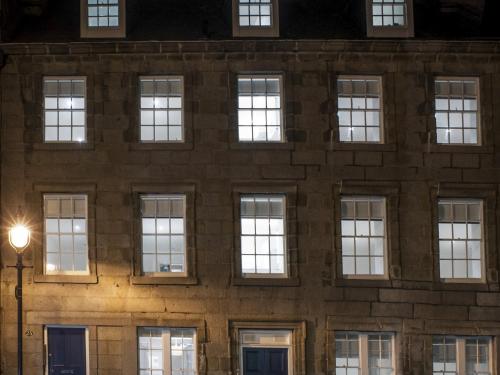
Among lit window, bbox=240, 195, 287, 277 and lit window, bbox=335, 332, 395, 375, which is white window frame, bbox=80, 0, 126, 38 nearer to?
lit window, bbox=240, 195, 287, 277

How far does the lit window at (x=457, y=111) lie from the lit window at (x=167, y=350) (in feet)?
26.9

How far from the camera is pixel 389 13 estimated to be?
704 inches

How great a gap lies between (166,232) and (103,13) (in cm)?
596

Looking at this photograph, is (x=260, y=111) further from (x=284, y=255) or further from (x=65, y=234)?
(x=65, y=234)

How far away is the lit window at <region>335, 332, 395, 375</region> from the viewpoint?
1719 centimetres

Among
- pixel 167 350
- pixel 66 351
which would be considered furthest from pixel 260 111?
pixel 66 351

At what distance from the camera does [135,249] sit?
17.3 metres

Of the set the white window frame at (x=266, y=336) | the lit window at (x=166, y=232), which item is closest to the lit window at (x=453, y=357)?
the white window frame at (x=266, y=336)

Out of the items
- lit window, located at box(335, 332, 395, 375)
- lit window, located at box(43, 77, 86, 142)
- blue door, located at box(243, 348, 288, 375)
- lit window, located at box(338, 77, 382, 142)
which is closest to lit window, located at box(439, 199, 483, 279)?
lit window, located at box(335, 332, 395, 375)

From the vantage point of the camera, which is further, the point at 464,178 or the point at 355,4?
the point at 355,4

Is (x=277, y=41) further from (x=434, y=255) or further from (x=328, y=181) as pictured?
(x=434, y=255)

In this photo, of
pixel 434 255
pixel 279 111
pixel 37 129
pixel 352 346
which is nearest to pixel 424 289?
pixel 434 255

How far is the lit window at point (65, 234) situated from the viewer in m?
17.5

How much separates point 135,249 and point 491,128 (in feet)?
31.2
